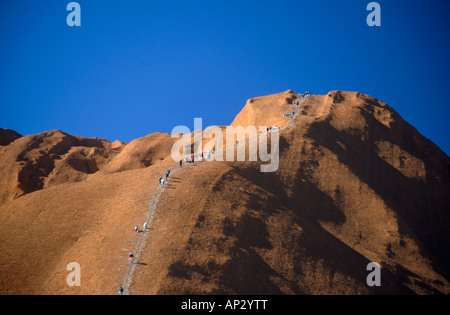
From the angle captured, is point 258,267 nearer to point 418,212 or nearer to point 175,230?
point 175,230

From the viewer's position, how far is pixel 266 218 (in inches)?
1571

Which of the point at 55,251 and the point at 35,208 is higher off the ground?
the point at 35,208

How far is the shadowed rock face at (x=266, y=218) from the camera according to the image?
32906 millimetres

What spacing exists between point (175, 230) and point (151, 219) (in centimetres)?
349

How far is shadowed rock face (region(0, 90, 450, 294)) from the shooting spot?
32906 millimetres

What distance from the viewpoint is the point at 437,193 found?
5506cm

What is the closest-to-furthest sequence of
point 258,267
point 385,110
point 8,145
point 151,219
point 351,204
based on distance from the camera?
point 258,267
point 151,219
point 351,204
point 385,110
point 8,145

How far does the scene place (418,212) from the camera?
2046 inches

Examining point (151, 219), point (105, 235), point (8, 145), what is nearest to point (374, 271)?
point (151, 219)

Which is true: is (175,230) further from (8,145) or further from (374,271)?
(8,145)

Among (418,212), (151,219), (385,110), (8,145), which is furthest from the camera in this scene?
(8,145)
